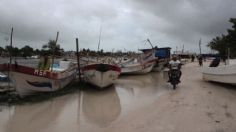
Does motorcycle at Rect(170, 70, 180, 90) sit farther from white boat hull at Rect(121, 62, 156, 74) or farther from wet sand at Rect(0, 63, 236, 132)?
white boat hull at Rect(121, 62, 156, 74)

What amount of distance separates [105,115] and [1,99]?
508 centimetres

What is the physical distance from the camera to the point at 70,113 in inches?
394

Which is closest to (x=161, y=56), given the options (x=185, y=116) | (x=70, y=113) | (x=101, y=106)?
(x=101, y=106)

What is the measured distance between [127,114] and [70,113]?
213 cm

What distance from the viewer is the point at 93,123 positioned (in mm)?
8344

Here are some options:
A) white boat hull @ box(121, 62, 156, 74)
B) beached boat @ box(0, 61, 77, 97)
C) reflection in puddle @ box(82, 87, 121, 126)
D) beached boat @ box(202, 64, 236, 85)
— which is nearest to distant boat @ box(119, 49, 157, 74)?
white boat hull @ box(121, 62, 156, 74)

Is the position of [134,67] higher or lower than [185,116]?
higher

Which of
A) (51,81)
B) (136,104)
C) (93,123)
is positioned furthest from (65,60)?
(93,123)

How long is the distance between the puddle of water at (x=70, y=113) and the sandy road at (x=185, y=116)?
0.72 m

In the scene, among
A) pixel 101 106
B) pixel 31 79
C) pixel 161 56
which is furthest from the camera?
pixel 161 56

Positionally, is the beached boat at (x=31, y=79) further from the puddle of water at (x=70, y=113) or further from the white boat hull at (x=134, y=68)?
the white boat hull at (x=134, y=68)

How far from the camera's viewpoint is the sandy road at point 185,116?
6.88 m

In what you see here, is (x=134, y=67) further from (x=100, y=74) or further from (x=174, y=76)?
(x=174, y=76)

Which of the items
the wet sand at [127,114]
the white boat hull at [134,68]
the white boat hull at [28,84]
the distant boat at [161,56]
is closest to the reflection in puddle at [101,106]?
the wet sand at [127,114]
